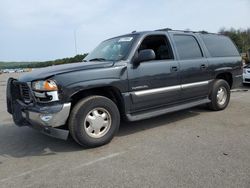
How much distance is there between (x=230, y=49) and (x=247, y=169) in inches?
176

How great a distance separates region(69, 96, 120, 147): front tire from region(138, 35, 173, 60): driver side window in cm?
155

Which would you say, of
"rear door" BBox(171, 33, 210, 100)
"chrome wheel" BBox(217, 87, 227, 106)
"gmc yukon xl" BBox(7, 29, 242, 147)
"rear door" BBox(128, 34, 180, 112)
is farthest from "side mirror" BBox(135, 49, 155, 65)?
"chrome wheel" BBox(217, 87, 227, 106)

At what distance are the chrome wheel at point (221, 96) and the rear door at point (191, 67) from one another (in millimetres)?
596

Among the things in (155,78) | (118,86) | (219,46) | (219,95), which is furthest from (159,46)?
(219,95)

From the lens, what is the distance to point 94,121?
4.57 metres

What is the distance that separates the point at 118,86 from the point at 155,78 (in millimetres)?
823

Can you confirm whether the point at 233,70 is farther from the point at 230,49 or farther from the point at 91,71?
the point at 91,71

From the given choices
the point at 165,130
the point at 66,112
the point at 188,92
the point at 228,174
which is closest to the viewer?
A: the point at 228,174

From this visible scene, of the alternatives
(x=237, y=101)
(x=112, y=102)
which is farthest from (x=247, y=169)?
(x=237, y=101)

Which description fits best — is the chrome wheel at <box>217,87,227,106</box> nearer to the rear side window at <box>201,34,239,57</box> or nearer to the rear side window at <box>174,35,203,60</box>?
the rear side window at <box>201,34,239,57</box>

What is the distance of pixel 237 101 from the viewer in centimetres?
816

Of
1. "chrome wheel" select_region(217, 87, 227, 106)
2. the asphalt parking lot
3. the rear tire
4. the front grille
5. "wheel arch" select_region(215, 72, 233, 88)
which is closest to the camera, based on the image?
the asphalt parking lot

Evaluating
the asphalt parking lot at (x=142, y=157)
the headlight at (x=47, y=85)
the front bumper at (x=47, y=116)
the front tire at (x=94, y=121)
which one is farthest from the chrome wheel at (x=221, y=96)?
the headlight at (x=47, y=85)

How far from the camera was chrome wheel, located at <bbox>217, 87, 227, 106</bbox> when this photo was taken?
6.89 meters
